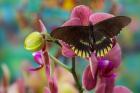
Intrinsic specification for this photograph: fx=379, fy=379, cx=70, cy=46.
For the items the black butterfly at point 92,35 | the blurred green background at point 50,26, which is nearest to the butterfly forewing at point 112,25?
the black butterfly at point 92,35

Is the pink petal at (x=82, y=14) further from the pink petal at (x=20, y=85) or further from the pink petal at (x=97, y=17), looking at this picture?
the pink petal at (x=20, y=85)

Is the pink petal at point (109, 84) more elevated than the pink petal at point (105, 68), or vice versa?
the pink petal at point (105, 68)

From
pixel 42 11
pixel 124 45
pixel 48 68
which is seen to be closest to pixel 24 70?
pixel 42 11

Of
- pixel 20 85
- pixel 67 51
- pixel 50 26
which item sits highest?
pixel 67 51

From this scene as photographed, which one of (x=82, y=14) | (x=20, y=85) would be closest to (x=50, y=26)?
(x=20, y=85)

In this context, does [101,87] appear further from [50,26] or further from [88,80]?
[50,26]

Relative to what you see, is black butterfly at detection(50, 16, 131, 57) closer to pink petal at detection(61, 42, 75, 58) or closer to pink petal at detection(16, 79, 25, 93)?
pink petal at detection(61, 42, 75, 58)

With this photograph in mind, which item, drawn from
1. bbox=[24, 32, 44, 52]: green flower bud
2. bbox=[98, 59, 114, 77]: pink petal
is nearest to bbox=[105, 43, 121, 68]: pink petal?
bbox=[98, 59, 114, 77]: pink petal
